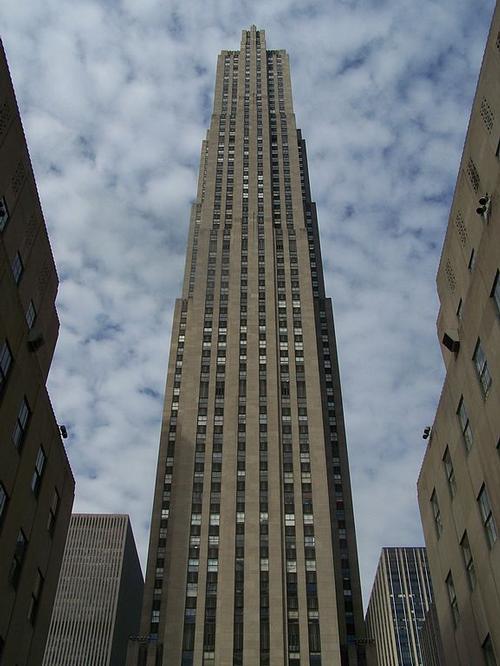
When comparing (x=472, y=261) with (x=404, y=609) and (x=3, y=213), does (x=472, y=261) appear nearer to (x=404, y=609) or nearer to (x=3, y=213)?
(x=3, y=213)

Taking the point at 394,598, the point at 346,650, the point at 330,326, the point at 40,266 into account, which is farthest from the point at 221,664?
the point at 394,598

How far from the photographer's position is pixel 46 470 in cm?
3816

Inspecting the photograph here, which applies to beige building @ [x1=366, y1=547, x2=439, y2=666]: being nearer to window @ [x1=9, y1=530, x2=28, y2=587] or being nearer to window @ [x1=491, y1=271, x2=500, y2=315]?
window @ [x1=9, y1=530, x2=28, y2=587]

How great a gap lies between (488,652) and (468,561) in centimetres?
444

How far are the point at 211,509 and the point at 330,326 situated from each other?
144 feet

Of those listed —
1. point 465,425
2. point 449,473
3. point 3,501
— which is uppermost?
point 465,425

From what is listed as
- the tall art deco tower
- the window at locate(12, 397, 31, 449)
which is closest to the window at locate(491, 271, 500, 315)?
the window at locate(12, 397, 31, 449)

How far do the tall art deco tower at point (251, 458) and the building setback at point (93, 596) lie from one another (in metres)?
88.0

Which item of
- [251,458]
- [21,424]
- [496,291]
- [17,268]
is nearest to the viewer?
[496,291]

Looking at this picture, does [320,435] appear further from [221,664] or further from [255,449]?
[221,664]

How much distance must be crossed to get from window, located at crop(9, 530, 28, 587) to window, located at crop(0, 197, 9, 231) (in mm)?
14820

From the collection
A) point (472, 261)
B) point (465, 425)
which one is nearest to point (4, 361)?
point (465, 425)

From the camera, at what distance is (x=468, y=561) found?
36812mm

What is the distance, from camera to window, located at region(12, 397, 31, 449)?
33812 millimetres
